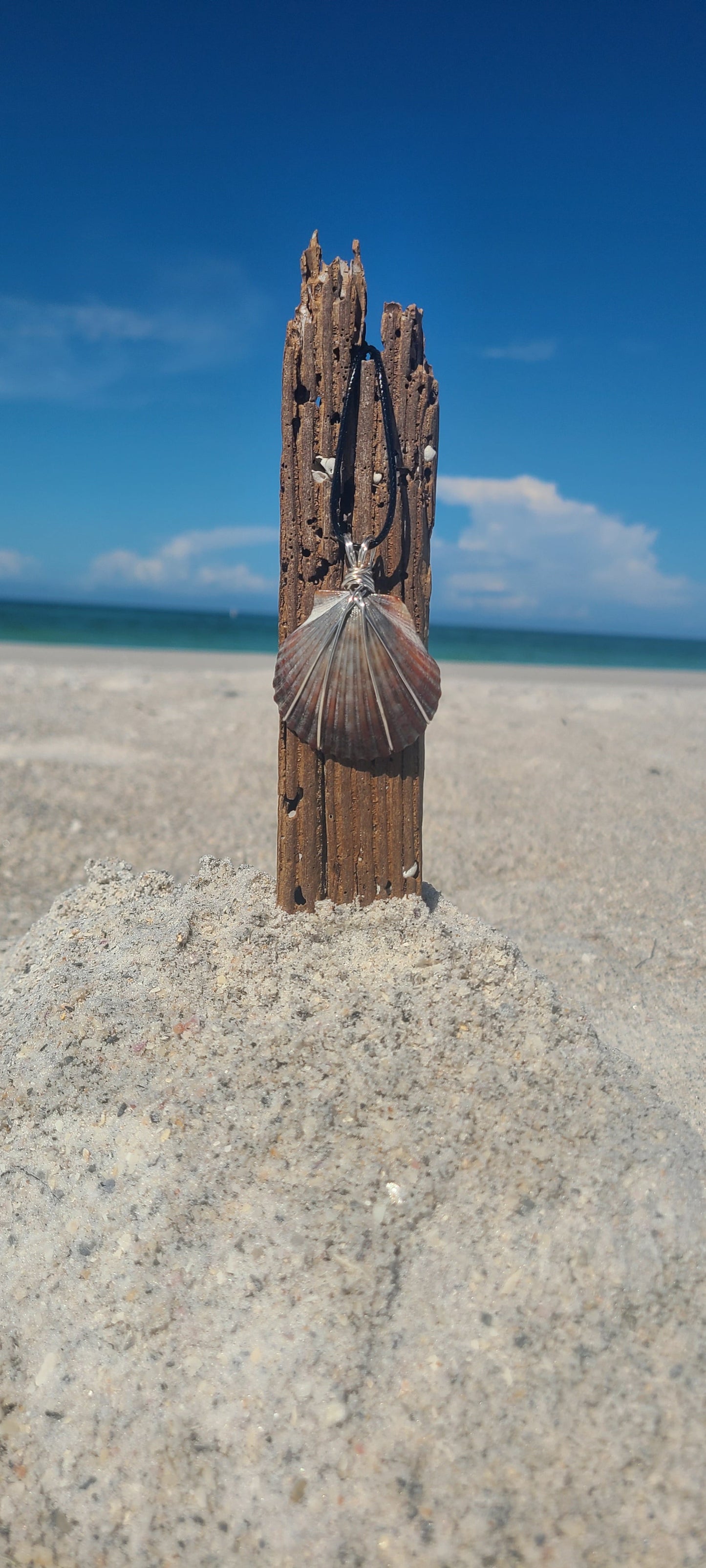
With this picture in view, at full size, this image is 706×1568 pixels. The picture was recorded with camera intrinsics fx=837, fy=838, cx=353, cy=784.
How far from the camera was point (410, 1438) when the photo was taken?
1.62 metres

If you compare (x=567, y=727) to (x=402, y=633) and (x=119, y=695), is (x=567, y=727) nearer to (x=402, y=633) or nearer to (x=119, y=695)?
(x=119, y=695)

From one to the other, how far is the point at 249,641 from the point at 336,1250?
112 ft

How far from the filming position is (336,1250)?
183 cm

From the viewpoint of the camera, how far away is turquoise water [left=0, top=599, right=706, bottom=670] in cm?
2897

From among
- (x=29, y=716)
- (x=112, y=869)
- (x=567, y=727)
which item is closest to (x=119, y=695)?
(x=29, y=716)

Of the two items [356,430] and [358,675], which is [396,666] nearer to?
[358,675]

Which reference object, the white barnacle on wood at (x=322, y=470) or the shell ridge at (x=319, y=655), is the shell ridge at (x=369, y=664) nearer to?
the shell ridge at (x=319, y=655)

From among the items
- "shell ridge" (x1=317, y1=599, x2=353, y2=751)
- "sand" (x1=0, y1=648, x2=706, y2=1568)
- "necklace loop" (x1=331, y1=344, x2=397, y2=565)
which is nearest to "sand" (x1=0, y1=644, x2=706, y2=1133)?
"sand" (x1=0, y1=648, x2=706, y2=1568)

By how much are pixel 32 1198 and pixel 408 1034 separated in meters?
0.99

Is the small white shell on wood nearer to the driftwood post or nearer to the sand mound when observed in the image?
the driftwood post

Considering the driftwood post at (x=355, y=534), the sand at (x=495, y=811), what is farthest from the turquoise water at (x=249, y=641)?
the driftwood post at (x=355, y=534)

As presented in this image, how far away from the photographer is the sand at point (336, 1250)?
1.57 metres

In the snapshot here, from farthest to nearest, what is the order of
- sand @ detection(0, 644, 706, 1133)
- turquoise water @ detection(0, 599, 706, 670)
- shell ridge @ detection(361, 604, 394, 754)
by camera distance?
turquoise water @ detection(0, 599, 706, 670) < sand @ detection(0, 644, 706, 1133) < shell ridge @ detection(361, 604, 394, 754)

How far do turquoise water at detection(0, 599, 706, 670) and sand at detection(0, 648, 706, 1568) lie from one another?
18.9 metres
